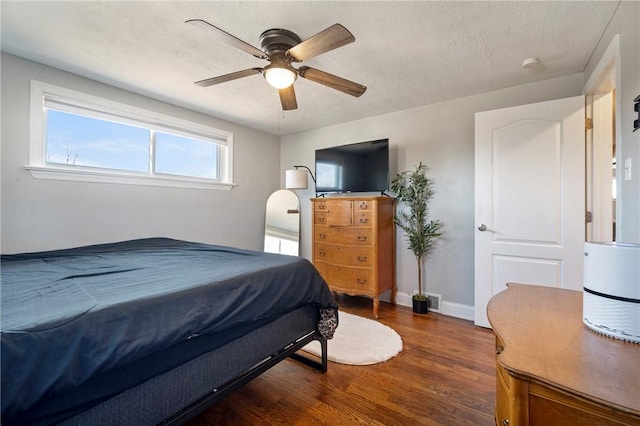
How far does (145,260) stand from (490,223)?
291 centimetres

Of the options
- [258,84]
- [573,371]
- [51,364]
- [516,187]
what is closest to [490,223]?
[516,187]

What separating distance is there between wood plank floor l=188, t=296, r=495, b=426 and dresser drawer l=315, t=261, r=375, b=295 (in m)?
0.76

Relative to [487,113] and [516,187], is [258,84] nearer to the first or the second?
[487,113]

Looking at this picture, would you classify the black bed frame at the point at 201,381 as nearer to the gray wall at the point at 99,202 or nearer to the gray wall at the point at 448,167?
the gray wall at the point at 448,167

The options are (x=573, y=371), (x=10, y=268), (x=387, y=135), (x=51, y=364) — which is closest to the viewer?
(x=573, y=371)

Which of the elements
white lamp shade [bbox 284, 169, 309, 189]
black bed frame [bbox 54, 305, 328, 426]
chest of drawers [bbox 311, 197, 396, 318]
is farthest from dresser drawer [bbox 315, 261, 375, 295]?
black bed frame [bbox 54, 305, 328, 426]

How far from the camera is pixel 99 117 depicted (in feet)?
8.63

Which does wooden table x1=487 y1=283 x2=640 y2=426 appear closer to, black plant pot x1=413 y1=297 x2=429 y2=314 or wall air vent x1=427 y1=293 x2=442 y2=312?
black plant pot x1=413 y1=297 x2=429 y2=314

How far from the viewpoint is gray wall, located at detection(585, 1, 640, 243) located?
53.4 inches

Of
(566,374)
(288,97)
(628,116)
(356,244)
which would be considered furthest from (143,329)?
(628,116)

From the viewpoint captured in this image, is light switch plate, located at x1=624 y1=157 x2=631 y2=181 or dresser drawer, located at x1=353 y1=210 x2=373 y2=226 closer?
light switch plate, located at x1=624 y1=157 x2=631 y2=181

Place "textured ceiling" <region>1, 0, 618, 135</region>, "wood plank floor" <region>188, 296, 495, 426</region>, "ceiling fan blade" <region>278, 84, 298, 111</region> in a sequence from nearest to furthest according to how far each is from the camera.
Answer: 1. "wood plank floor" <region>188, 296, 495, 426</region>
2. "textured ceiling" <region>1, 0, 618, 135</region>
3. "ceiling fan blade" <region>278, 84, 298, 111</region>

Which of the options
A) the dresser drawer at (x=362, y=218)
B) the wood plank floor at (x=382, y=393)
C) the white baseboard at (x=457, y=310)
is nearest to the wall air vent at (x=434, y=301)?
the white baseboard at (x=457, y=310)

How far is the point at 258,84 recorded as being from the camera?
8.57ft
